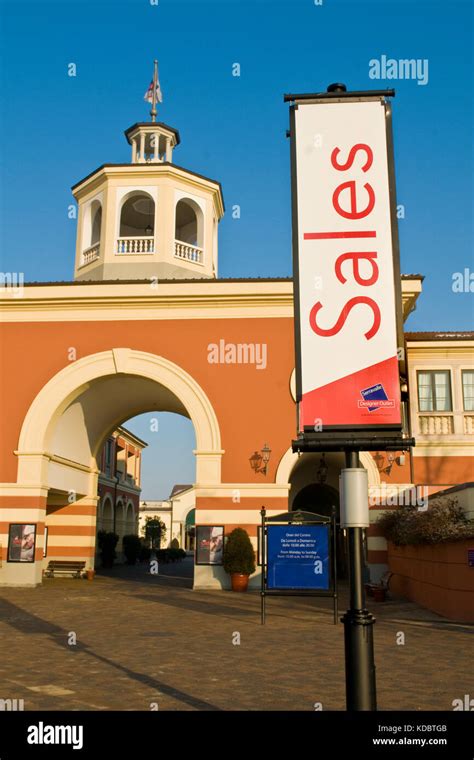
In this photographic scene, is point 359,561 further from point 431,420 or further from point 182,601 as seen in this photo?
point 431,420

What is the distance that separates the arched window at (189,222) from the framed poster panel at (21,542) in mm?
11939

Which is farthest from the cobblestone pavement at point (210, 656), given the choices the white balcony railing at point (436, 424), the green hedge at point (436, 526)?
the white balcony railing at point (436, 424)

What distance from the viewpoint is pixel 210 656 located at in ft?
30.8

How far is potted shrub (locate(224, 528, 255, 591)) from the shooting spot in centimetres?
1916

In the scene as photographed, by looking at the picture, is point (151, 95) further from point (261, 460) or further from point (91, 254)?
point (261, 460)

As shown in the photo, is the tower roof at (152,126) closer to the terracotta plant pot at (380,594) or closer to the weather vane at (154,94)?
the weather vane at (154,94)

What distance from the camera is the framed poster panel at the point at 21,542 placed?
20.5m

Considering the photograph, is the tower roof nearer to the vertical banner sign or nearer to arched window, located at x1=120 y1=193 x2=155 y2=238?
arched window, located at x1=120 y1=193 x2=155 y2=238

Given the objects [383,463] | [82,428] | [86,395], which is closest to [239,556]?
[383,463]

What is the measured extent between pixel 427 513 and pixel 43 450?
1242 centimetres

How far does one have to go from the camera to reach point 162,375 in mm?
21391

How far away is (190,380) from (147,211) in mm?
9468
